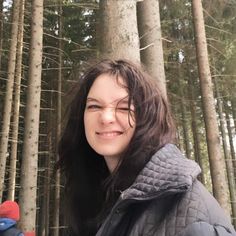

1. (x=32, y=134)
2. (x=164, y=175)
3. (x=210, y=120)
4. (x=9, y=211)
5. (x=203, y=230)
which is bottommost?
(x=9, y=211)

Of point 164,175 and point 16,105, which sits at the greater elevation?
point 16,105

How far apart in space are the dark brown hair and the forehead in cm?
2

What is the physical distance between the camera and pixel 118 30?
328 centimetres

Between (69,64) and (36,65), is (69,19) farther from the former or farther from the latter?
(36,65)

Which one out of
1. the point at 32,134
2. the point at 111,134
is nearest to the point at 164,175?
the point at 111,134

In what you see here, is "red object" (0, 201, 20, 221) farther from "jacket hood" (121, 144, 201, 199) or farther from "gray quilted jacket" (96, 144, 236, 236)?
"jacket hood" (121, 144, 201, 199)

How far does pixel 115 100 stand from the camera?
5.54 feet

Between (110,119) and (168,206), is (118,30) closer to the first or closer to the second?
(110,119)

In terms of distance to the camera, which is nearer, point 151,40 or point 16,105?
point 151,40

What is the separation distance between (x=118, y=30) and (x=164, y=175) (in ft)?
7.00

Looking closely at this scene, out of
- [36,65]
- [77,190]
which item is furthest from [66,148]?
[36,65]

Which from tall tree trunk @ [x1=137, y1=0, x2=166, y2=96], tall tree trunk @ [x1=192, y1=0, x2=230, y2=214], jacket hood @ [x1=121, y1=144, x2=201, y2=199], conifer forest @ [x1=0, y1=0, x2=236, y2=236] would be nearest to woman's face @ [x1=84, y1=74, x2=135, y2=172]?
jacket hood @ [x1=121, y1=144, x2=201, y2=199]

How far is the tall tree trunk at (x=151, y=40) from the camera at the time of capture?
7031 mm

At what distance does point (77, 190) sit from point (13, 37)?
31.8ft
